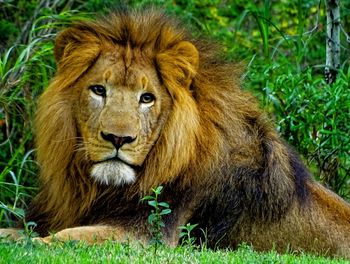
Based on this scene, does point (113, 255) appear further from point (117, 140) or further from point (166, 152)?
point (166, 152)

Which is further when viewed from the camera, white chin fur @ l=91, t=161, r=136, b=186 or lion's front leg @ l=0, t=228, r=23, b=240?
lion's front leg @ l=0, t=228, r=23, b=240

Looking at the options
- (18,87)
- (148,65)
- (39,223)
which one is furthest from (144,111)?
(18,87)

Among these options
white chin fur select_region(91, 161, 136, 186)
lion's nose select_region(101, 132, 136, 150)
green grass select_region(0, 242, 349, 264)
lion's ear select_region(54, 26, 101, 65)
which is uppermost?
lion's ear select_region(54, 26, 101, 65)

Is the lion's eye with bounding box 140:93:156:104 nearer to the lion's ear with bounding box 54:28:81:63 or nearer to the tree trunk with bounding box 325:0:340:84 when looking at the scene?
the lion's ear with bounding box 54:28:81:63

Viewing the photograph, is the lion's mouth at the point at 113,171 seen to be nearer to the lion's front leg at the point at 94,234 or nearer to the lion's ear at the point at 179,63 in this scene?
the lion's front leg at the point at 94,234

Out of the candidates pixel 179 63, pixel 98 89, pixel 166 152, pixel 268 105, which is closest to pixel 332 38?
pixel 268 105

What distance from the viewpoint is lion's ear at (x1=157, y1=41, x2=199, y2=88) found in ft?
19.4

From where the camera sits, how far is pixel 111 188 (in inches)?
227

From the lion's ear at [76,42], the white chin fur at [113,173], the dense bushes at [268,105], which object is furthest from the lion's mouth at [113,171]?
the dense bushes at [268,105]

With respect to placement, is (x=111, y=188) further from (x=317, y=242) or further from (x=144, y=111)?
(x=317, y=242)

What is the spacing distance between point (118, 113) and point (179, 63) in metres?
0.58

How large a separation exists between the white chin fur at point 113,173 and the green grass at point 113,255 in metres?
0.47

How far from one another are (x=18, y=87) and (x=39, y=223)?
1.87 meters

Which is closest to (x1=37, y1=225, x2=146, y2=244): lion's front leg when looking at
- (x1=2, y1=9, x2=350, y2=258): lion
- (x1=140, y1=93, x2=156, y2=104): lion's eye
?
(x1=2, y1=9, x2=350, y2=258): lion
